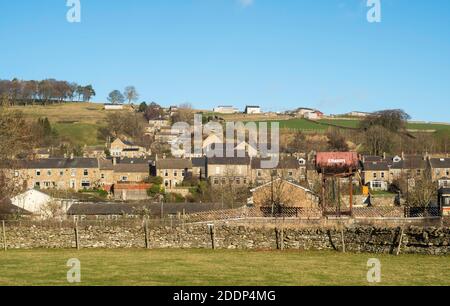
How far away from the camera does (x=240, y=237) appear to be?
26266 mm

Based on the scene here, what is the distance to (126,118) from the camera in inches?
5094

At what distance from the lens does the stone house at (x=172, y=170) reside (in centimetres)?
8688

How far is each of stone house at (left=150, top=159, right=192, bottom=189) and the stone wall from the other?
188ft

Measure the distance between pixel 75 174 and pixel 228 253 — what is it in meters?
65.0

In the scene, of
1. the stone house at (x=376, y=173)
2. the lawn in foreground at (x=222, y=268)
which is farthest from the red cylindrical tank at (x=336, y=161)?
the stone house at (x=376, y=173)

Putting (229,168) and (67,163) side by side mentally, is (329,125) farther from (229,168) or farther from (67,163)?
(67,163)

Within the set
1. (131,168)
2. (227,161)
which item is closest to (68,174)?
(131,168)

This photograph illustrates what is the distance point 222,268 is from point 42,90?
153 m

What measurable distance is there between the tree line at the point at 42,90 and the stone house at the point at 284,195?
368 ft

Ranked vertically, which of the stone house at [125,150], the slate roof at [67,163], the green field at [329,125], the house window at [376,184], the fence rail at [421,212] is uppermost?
the green field at [329,125]

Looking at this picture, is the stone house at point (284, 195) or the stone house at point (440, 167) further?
the stone house at point (440, 167)

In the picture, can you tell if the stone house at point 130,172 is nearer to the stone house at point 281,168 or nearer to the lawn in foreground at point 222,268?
the stone house at point 281,168
